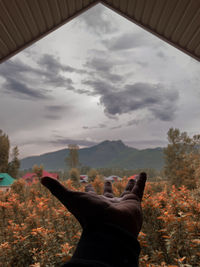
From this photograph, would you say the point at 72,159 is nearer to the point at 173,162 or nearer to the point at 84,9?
the point at 173,162

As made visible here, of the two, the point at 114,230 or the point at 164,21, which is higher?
the point at 164,21

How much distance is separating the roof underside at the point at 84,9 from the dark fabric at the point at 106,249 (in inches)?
98.9

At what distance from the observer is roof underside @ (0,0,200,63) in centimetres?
204

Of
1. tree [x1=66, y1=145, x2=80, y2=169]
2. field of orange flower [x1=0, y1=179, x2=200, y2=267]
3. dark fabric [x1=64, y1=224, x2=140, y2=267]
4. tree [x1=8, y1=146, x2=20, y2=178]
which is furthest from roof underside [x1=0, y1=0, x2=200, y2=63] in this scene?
tree [x1=66, y1=145, x2=80, y2=169]

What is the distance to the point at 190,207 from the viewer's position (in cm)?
142

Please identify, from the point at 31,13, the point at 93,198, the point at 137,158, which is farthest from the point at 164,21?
the point at 137,158

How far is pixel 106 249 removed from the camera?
0.37 m

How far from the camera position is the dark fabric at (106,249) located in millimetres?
342

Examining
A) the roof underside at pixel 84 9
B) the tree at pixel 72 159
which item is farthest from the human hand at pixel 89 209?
the tree at pixel 72 159

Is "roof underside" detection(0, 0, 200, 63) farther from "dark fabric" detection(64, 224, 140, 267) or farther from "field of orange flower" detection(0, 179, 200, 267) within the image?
"dark fabric" detection(64, 224, 140, 267)

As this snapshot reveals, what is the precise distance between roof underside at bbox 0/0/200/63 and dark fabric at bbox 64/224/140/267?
2512 mm

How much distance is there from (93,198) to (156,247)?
1.40 m

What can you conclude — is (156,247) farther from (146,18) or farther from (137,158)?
(137,158)

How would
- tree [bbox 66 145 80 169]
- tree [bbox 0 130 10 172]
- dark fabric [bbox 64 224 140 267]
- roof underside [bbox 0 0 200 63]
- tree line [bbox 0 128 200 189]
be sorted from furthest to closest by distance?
tree [bbox 66 145 80 169] < tree [bbox 0 130 10 172] < tree line [bbox 0 128 200 189] < roof underside [bbox 0 0 200 63] < dark fabric [bbox 64 224 140 267]
